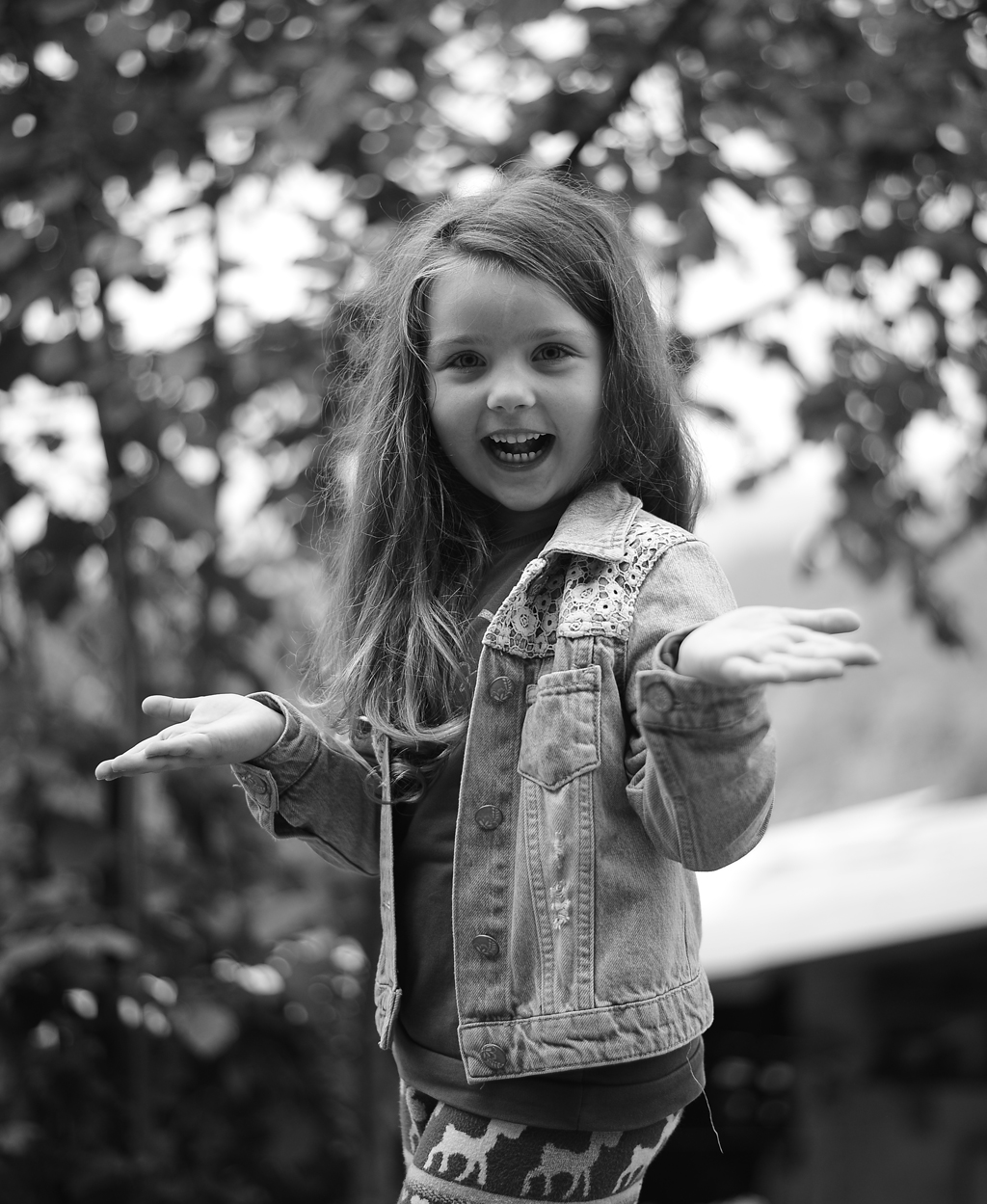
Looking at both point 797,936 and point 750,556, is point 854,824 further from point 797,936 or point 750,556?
point 750,556

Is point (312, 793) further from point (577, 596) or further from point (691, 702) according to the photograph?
point (691, 702)

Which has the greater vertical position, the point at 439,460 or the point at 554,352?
the point at 554,352

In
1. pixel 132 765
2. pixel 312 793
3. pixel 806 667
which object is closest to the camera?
pixel 806 667

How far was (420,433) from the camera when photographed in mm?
1371

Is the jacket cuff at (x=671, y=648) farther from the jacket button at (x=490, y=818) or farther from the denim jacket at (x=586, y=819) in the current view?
the jacket button at (x=490, y=818)

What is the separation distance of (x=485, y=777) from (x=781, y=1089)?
4179mm

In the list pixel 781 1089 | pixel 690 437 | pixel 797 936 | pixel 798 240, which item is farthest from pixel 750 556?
pixel 690 437

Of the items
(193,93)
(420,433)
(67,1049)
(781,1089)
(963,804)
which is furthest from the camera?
(963,804)

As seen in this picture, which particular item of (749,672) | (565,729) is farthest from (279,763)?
(749,672)

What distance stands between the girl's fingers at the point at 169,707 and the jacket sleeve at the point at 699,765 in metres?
0.39

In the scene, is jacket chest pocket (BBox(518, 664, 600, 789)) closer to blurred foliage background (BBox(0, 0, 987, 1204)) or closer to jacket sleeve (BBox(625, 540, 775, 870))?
jacket sleeve (BBox(625, 540, 775, 870))

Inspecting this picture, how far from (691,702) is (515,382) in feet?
1.23

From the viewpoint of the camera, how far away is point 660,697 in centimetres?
102

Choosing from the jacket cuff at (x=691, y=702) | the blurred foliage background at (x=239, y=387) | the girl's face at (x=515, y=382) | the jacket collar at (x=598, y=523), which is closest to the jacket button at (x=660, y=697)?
the jacket cuff at (x=691, y=702)
